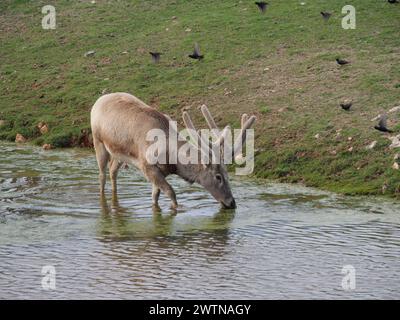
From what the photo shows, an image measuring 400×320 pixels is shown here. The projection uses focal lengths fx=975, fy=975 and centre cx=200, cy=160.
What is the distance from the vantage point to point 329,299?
8.37 m

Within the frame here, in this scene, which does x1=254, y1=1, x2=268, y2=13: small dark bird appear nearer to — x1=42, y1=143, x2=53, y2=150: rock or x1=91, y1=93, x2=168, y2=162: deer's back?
x1=42, y1=143, x2=53, y2=150: rock

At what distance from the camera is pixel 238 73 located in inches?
712

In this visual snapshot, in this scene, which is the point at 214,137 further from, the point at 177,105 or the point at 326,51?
the point at 326,51

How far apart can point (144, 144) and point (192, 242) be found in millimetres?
2349

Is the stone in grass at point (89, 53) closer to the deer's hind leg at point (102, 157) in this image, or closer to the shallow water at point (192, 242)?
the shallow water at point (192, 242)

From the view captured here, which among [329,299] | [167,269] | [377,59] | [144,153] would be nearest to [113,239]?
[167,269]

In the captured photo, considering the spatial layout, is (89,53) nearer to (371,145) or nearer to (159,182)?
(371,145)

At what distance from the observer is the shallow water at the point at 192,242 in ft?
28.7

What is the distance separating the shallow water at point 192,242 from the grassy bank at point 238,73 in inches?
50.5

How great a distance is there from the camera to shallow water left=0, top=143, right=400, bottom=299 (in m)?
8.73

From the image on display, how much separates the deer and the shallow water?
10.3 inches

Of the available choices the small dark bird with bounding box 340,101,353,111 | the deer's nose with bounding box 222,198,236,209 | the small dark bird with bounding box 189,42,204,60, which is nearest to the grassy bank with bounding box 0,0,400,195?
the small dark bird with bounding box 340,101,353,111

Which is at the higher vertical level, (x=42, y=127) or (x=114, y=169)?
(x=114, y=169)

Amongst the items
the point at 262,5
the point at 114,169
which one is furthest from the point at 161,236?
the point at 262,5
